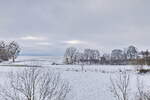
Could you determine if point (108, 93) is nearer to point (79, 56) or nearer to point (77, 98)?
point (77, 98)

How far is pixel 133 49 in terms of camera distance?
80000 millimetres

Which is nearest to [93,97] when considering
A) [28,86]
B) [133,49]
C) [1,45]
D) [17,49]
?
[28,86]

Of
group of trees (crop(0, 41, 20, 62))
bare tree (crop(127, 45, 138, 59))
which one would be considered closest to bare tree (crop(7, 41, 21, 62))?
group of trees (crop(0, 41, 20, 62))

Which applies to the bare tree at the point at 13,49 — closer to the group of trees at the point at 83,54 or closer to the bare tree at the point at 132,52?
the group of trees at the point at 83,54

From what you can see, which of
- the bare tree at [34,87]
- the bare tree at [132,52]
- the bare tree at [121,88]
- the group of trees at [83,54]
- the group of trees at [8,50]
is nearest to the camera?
the bare tree at [34,87]

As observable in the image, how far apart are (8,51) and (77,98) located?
4998cm

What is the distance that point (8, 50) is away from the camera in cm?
5959

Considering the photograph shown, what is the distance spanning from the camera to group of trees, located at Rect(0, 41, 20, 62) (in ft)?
176

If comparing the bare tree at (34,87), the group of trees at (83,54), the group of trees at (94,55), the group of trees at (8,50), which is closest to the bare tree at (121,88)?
the bare tree at (34,87)

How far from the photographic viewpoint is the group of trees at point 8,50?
53500mm

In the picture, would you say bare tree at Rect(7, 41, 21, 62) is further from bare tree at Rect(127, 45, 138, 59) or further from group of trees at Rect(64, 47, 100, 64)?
bare tree at Rect(127, 45, 138, 59)

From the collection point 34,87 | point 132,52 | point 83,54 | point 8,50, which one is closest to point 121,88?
point 34,87

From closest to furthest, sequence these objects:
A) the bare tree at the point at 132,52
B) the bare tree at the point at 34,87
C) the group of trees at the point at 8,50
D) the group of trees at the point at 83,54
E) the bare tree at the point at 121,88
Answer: the bare tree at the point at 34,87, the bare tree at the point at 121,88, the group of trees at the point at 8,50, the bare tree at the point at 132,52, the group of trees at the point at 83,54

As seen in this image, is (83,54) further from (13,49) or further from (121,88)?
(121,88)
